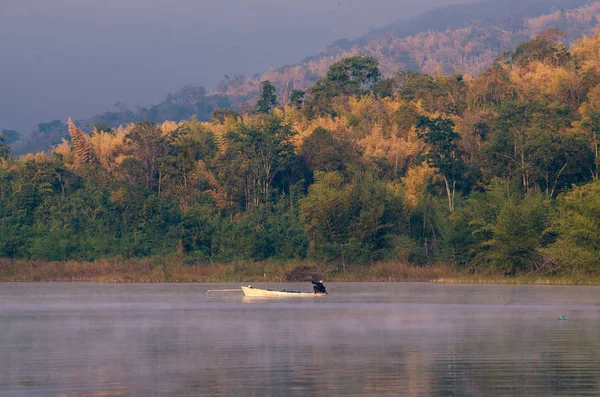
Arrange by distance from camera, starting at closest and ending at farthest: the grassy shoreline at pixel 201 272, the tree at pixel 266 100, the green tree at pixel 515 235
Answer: the green tree at pixel 515 235 → the grassy shoreline at pixel 201 272 → the tree at pixel 266 100

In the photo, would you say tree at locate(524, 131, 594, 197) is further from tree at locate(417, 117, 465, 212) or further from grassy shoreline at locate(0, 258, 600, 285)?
grassy shoreline at locate(0, 258, 600, 285)

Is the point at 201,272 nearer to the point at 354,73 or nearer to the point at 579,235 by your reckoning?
the point at 579,235

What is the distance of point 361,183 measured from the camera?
53.0 m

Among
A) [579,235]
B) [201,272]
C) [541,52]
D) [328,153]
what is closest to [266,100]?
[328,153]

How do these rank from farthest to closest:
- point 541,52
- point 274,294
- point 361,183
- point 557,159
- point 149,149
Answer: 1. point 541,52
2. point 149,149
3. point 361,183
4. point 557,159
5. point 274,294

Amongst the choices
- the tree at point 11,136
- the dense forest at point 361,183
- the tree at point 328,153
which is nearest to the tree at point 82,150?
the dense forest at point 361,183

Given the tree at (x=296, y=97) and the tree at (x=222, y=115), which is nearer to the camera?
the tree at (x=296, y=97)

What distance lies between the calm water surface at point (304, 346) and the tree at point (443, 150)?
1794cm

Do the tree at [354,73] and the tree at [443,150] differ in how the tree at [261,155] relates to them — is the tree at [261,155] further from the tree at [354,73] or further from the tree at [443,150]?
the tree at [354,73]

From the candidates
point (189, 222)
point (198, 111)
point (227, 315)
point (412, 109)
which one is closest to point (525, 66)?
point (412, 109)

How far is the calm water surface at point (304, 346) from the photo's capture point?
1484 centimetres

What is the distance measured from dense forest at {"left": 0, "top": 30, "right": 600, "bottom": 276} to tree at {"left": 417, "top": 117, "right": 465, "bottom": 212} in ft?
0.31

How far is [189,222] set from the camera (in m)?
54.4

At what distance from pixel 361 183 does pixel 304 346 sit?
3290cm
